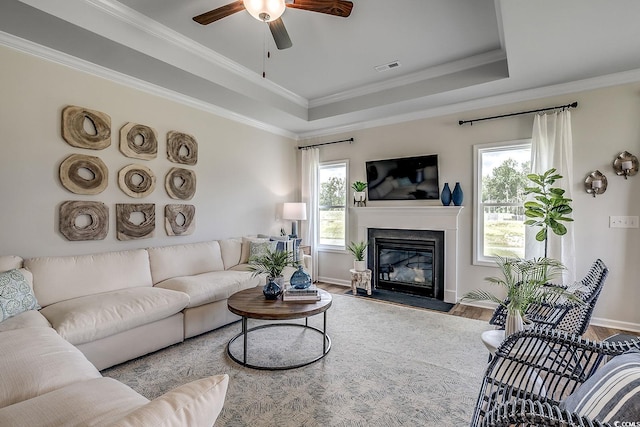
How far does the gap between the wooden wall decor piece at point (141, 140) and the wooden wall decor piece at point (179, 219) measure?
2.18ft

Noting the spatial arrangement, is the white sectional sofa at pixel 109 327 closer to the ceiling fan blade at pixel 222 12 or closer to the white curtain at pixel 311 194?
the white curtain at pixel 311 194

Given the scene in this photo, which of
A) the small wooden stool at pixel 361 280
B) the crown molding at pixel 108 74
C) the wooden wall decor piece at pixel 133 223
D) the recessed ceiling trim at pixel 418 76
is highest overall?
the recessed ceiling trim at pixel 418 76

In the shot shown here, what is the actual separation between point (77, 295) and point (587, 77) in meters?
5.57

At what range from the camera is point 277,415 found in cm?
190

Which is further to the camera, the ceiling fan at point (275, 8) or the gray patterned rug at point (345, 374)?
the ceiling fan at point (275, 8)

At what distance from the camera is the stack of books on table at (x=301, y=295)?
2.75 meters

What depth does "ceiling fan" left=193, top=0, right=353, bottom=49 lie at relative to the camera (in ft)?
6.65

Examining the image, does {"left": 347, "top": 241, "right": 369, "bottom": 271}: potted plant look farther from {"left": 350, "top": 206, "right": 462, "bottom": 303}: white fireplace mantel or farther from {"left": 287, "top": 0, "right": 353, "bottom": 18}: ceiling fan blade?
{"left": 287, "top": 0, "right": 353, "bottom": 18}: ceiling fan blade

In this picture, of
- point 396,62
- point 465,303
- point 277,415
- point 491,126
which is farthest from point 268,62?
point 465,303

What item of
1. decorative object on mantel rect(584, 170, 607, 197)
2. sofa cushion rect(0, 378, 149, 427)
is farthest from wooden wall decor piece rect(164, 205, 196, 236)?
decorative object on mantel rect(584, 170, 607, 197)

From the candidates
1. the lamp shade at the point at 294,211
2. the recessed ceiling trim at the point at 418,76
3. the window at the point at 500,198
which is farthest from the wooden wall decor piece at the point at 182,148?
the window at the point at 500,198

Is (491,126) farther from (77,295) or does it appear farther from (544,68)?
(77,295)

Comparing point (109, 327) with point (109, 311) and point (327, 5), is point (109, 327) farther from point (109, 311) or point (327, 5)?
point (327, 5)

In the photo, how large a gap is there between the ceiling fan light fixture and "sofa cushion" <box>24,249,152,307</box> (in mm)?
2619
